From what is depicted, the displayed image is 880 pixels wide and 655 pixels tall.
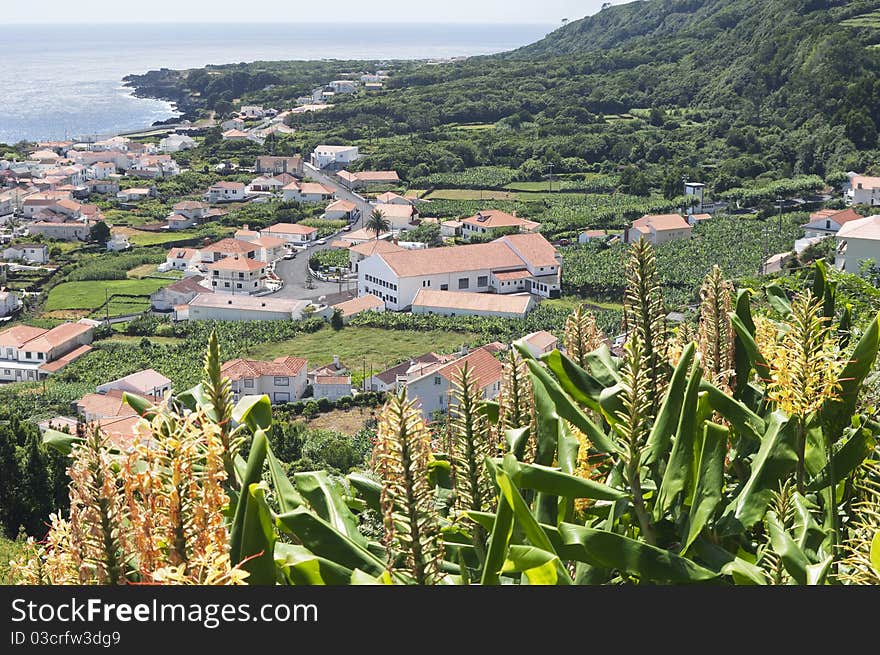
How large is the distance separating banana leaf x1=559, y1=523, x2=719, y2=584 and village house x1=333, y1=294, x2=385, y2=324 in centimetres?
3544

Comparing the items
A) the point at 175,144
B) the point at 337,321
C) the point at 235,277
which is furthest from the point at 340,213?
the point at 175,144

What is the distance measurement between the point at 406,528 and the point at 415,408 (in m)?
0.21

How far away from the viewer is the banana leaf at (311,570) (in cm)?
176

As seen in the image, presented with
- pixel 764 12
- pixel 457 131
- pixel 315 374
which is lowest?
pixel 315 374

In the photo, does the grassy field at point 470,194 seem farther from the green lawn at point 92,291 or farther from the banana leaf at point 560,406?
the banana leaf at point 560,406

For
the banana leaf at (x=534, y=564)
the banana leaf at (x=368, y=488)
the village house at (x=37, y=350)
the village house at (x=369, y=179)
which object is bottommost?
the village house at (x=37, y=350)

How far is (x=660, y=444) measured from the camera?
81.6 inches

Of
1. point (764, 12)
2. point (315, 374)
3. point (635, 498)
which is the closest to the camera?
point (635, 498)

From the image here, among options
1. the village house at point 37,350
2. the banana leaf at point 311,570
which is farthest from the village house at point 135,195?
the banana leaf at point 311,570

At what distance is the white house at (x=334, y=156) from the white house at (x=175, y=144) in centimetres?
1195

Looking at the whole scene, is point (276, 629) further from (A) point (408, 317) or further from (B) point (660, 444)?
(A) point (408, 317)

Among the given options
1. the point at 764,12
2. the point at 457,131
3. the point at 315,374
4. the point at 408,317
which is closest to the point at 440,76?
the point at 457,131

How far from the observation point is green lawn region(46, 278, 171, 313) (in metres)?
40.8

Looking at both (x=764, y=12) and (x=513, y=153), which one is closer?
(x=513, y=153)
